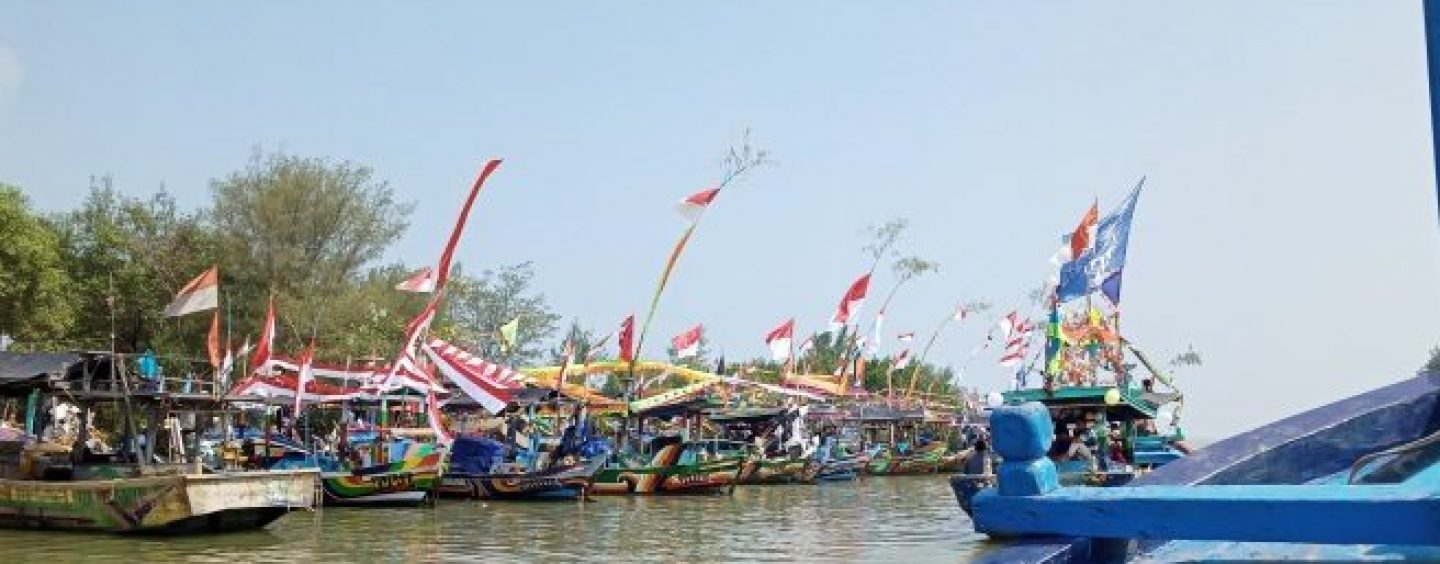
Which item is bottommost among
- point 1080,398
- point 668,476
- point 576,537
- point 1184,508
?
point 576,537

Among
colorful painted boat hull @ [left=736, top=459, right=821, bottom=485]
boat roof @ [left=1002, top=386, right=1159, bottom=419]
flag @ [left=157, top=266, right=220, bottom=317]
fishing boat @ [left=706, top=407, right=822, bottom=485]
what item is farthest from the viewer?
fishing boat @ [left=706, top=407, right=822, bottom=485]

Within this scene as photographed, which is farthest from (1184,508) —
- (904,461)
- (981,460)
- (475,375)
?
(904,461)

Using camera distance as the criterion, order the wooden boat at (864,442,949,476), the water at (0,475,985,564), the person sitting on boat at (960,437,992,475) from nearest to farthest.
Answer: the water at (0,475,985,564) < the person sitting on boat at (960,437,992,475) < the wooden boat at (864,442,949,476)

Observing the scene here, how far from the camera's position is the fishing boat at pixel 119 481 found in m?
19.5

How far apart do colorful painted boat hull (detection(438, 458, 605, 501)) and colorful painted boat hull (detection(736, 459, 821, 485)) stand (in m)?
8.07

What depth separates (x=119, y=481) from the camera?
19.6m

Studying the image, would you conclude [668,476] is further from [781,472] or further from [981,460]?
[981,460]

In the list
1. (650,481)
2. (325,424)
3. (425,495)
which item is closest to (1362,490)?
(425,495)

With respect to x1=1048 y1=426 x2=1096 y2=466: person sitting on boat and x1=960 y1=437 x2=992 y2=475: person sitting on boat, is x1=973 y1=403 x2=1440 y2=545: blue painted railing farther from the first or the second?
x1=960 y1=437 x2=992 y2=475: person sitting on boat

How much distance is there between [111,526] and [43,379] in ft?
8.20

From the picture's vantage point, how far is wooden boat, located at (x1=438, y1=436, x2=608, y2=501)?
97.5 ft

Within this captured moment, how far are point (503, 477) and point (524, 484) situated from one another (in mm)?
578

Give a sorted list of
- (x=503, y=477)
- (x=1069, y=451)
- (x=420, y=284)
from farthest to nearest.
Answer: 1. (x=503, y=477)
2. (x=420, y=284)
3. (x=1069, y=451)

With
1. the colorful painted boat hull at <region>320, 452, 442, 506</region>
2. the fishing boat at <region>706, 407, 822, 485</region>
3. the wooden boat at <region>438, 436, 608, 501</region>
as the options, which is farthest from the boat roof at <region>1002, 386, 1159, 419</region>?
the fishing boat at <region>706, 407, 822, 485</region>
